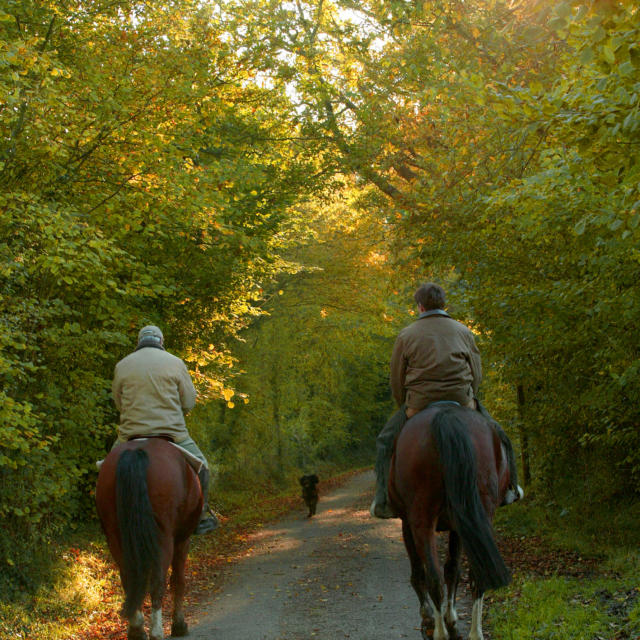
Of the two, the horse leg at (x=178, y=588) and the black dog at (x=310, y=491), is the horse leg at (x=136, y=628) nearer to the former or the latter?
the horse leg at (x=178, y=588)

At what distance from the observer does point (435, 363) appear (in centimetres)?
590

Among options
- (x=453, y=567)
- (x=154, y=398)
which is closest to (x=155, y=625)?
(x=154, y=398)

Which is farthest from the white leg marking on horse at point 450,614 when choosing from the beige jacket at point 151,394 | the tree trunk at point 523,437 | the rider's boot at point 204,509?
the tree trunk at point 523,437

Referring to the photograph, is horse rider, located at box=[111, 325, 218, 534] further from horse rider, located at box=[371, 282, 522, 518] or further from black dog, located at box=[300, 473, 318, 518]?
black dog, located at box=[300, 473, 318, 518]

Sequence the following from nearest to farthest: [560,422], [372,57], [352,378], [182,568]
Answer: [182,568] → [560,422] → [372,57] → [352,378]

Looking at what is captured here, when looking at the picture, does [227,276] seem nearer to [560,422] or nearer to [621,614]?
[560,422]

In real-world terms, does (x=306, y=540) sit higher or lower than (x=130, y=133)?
lower

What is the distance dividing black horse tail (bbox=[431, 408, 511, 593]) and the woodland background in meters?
1.92

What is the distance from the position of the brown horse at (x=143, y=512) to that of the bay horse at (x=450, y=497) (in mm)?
1911

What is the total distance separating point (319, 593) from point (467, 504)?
3953mm

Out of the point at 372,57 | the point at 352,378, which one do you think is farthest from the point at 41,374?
the point at 352,378

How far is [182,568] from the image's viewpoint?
684 cm

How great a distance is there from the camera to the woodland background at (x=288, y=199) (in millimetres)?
6766

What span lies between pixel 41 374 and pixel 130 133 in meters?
3.14
